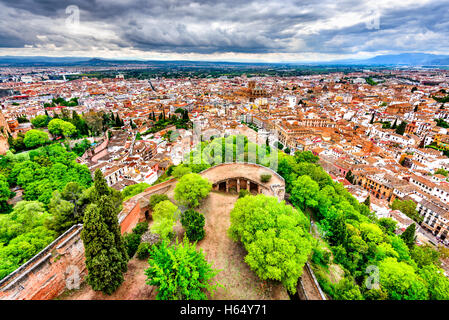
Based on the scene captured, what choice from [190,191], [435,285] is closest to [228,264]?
[190,191]

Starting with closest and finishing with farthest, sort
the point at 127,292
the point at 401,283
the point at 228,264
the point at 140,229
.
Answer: the point at 127,292 → the point at 228,264 → the point at 401,283 → the point at 140,229

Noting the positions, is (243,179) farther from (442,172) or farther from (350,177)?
(442,172)

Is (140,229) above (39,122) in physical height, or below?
below

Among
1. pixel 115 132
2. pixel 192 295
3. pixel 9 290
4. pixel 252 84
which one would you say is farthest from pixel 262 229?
pixel 252 84

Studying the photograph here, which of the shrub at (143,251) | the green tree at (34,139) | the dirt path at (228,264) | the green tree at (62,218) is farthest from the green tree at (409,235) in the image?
the green tree at (34,139)

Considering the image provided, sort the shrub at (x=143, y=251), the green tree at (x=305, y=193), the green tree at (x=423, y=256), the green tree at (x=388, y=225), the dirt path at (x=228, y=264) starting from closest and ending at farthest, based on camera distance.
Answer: the dirt path at (x=228, y=264) → the shrub at (x=143, y=251) → the green tree at (x=423, y=256) → the green tree at (x=305, y=193) → the green tree at (x=388, y=225)

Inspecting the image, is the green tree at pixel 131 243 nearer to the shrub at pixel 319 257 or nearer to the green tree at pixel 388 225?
the shrub at pixel 319 257

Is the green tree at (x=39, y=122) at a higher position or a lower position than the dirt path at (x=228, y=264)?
higher
